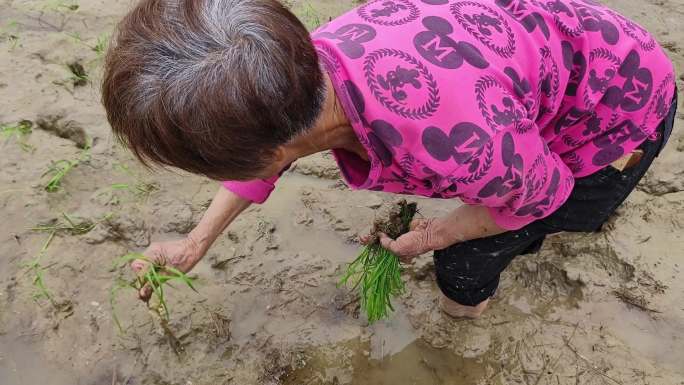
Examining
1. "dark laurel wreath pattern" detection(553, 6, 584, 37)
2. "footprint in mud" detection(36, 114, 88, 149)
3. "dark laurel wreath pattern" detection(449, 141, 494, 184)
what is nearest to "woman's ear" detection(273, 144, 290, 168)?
"dark laurel wreath pattern" detection(449, 141, 494, 184)

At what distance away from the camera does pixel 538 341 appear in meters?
2.26

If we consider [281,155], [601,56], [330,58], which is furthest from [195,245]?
[601,56]

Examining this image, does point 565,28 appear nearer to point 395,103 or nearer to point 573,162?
point 573,162

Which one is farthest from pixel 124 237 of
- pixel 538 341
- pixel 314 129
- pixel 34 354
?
pixel 538 341

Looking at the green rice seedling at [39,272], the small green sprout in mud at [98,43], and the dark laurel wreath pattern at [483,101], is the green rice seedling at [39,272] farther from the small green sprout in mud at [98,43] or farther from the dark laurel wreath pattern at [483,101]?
the dark laurel wreath pattern at [483,101]

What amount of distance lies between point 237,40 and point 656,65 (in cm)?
108

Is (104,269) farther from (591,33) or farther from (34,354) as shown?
(591,33)

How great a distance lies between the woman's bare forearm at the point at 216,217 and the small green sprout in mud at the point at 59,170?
1.00 meters

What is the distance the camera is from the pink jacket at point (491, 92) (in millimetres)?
1202

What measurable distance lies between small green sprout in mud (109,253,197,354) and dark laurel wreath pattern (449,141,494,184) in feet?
3.27

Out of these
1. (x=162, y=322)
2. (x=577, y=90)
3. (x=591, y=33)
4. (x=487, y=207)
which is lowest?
(x=162, y=322)

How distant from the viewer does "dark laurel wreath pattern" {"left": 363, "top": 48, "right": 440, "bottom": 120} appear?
3.93 feet

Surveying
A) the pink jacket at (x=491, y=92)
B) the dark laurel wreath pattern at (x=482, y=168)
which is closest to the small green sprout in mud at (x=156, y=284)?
the pink jacket at (x=491, y=92)

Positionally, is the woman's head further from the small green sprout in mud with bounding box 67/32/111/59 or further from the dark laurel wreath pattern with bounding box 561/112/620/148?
the small green sprout in mud with bounding box 67/32/111/59
